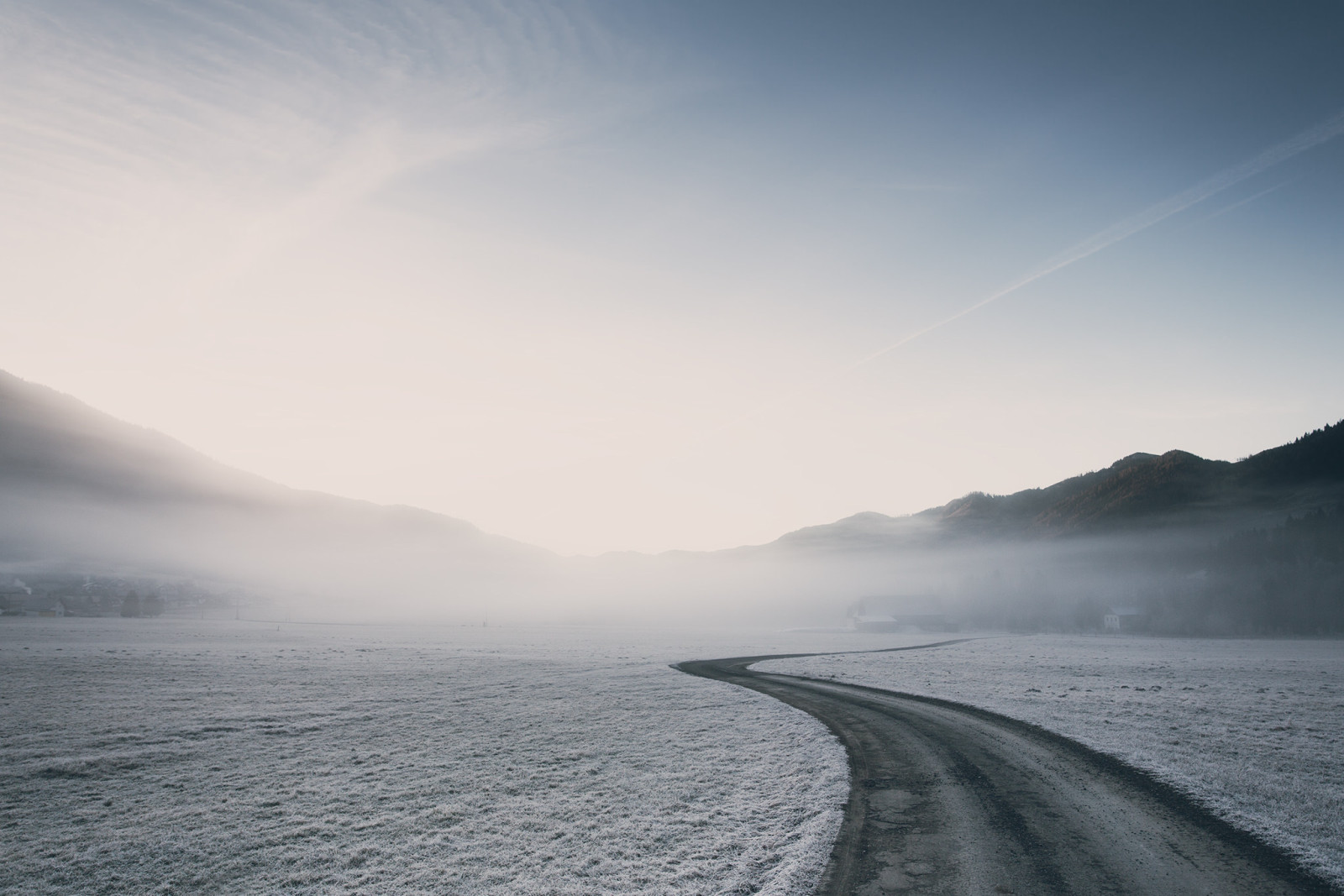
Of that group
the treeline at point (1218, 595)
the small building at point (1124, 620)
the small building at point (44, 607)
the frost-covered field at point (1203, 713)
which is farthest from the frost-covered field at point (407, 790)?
the small building at point (44, 607)

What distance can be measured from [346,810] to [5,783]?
9.55 meters

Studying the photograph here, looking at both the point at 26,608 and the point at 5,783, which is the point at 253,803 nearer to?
the point at 5,783

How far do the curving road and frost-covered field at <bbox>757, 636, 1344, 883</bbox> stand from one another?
3.60ft

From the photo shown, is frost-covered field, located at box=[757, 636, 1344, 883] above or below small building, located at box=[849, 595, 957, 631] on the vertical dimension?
above

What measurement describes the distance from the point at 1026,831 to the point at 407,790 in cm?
1392

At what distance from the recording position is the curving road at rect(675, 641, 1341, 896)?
30.5 feet

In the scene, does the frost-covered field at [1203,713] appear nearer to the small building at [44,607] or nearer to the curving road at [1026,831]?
the curving road at [1026,831]

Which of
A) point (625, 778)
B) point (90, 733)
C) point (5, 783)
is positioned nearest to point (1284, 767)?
point (625, 778)

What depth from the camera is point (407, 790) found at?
1499 cm

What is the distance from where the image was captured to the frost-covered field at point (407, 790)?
33.6ft

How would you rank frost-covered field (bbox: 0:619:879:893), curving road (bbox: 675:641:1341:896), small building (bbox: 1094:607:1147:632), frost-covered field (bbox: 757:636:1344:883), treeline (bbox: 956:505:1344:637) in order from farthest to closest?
1. small building (bbox: 1094:607:1147:632)
2. treeline (bbox: 956:505:1344:637)
3. frost-covered field (bbox: 757:636:1344:883)
4. frost-covered field (bbox: 0:619:879:893)
5. curving road (bbox: 675:641:1341:896)

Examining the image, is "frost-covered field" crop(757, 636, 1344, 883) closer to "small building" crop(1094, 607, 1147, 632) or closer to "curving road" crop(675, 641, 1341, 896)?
"curving road" crop(675, 641, 1341, 896)

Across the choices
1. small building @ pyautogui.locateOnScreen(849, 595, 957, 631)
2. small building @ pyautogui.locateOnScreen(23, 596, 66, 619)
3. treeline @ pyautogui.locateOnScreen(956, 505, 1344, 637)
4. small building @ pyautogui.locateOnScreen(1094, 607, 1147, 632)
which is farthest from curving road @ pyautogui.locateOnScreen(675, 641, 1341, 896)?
small building @ pyautogui.locateOnScreen(23, 596, 66, 619)

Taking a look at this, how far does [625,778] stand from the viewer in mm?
16062
